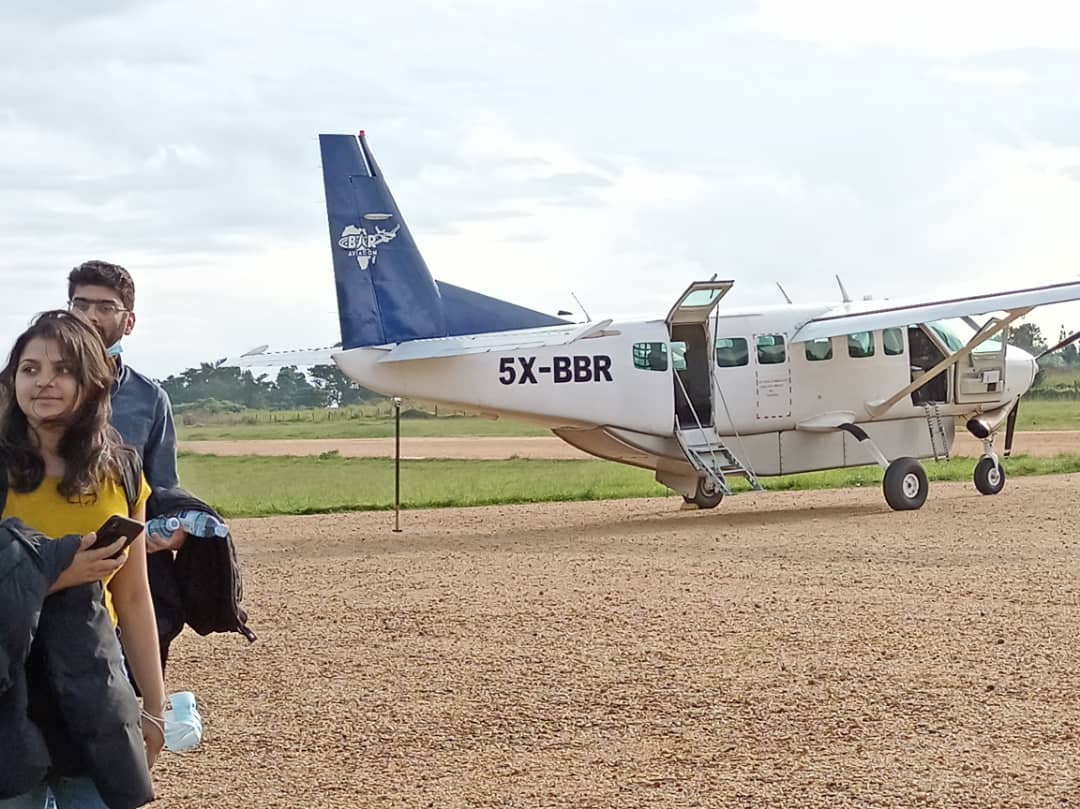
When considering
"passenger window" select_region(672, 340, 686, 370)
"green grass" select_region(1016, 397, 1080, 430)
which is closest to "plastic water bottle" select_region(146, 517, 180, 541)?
"passenger window" select_region(672, 340, 686, 370)

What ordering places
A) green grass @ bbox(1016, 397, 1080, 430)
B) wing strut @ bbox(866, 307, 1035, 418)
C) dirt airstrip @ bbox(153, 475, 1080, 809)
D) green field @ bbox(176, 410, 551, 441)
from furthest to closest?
green grass @ bbox(1016, 397, 1080, 430) < green field @ bbox(176, 410, 551, 441) < wing strut @ bbox(866, 307, 1035, 418) < dirt airstrip @ bbox(153, 475, 1080, 809)

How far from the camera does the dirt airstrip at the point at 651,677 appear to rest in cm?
580

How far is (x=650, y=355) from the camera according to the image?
1702 cm

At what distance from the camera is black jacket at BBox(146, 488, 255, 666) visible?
4.10m

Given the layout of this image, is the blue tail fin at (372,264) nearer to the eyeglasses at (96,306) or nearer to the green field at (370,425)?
the eyeglasses at (96,306)

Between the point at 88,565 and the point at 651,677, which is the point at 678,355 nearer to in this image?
the point at 651,677

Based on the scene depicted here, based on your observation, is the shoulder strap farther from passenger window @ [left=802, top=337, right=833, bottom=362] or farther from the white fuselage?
passenger window @ [left=802, top=337, right=833, bottom=362]

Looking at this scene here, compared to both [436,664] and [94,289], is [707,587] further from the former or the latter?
[94,289]

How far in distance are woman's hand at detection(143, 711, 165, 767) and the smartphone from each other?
0.55 meters

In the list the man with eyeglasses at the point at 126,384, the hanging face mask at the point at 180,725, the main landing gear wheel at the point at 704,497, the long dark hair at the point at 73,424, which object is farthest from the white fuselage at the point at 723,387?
the long dark hair at the point at 73,424

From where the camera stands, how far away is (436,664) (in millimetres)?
8430

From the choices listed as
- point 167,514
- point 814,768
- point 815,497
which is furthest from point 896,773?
point 815,497

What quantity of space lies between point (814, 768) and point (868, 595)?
496cm

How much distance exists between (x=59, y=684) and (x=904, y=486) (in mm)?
15396
